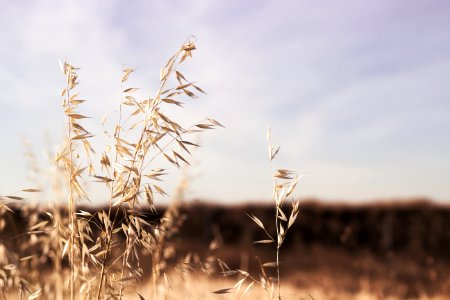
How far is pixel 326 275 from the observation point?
27.1 ft

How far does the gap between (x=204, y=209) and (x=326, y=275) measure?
524 centimetres

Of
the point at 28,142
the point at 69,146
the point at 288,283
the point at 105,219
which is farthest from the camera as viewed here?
the point at 288,283

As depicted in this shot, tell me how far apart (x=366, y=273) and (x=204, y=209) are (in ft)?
17.3

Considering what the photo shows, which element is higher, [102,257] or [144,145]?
[144,145]

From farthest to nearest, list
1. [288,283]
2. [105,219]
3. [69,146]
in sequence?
[288,283] < [69,146] < [105,219]

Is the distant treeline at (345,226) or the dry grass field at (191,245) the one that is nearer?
the dry grass field at (191,245)

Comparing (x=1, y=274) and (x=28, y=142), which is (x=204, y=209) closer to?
(x=28, y=142)

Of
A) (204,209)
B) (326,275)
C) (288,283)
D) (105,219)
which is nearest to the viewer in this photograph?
(105,219)

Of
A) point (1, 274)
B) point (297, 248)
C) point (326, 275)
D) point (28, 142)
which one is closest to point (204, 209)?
point (297, 248)

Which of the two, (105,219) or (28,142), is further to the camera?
(28,142)

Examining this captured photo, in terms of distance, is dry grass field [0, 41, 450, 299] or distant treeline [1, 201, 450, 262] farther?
distant treeline [1, 201, 450, 262]

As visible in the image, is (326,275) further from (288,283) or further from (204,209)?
(204,209)

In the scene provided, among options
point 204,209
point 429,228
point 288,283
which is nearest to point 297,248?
point 204,209

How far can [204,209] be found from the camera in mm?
13008
